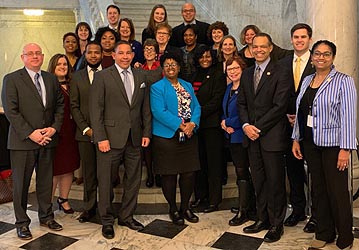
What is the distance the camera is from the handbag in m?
5.14

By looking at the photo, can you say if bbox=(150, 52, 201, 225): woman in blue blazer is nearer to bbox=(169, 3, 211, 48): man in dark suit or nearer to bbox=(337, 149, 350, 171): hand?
bbox=(169, 3, 211, 48): man in dark suit

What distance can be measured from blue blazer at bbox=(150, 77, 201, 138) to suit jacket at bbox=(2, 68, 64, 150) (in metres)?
0.90

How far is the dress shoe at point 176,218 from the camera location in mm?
4262

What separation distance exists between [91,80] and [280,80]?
1.76m

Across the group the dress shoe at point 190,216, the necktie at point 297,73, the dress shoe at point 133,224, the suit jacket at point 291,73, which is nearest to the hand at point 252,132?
the suit jacket at point 291,73

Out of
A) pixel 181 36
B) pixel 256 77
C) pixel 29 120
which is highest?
pixel 181 36

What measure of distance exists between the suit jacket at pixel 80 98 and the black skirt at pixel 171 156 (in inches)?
26.7

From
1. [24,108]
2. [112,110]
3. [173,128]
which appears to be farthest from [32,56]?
[173,128]

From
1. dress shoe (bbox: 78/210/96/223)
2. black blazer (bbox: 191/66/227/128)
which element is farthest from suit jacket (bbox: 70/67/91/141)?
black blazer (bbox: 191/66/227/128)

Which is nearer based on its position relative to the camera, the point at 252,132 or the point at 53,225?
the point at 252,132

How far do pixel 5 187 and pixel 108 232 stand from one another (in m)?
1.83

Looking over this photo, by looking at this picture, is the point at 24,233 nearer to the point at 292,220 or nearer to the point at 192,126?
the point at 192,126

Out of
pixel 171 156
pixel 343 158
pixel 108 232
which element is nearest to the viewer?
pixel 343 158

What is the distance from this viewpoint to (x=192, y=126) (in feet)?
13.5
